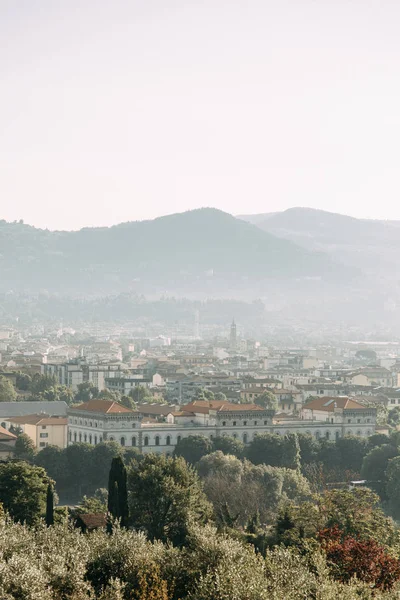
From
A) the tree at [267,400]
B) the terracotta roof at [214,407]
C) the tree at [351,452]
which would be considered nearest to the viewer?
the tree at [351,452]

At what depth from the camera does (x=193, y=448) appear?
68.7m

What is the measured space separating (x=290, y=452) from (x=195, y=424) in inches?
317

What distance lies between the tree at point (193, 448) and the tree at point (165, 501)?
23.1 metres

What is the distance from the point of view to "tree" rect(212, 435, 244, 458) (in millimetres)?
69250

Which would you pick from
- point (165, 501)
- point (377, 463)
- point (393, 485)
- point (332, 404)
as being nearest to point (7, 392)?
point (332, 404)

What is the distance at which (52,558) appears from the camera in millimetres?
28469

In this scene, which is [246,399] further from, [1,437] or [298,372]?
[298,372]

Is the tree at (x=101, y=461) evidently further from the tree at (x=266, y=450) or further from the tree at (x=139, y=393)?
the tree at (x=139, y=393)

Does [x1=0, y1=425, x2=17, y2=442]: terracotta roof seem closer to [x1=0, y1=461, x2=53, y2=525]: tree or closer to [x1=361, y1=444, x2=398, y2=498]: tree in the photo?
[x1=361, y1=444, x2=398, y2=498]: tree

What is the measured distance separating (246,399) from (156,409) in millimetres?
16268

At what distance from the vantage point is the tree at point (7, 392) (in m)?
91.5

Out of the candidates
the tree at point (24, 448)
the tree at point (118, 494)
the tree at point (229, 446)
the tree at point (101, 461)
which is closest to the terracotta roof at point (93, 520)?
the tree at point (118, 494)

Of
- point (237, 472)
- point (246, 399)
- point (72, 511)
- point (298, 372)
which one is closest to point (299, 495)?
point (237, 472)

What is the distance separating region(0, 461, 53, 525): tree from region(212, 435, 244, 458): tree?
22637 mm
